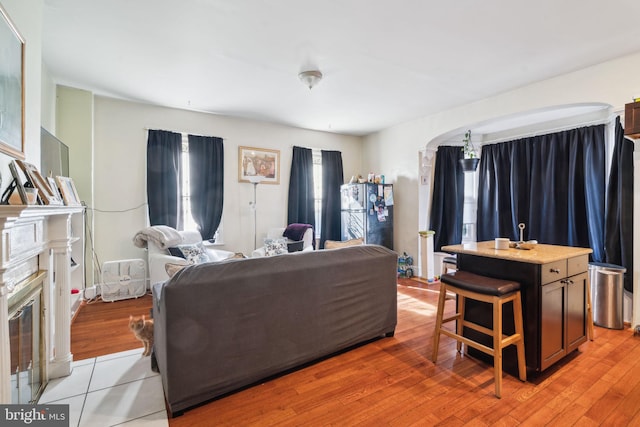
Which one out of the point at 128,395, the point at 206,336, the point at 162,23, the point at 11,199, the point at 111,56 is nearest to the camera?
the point at 11,199

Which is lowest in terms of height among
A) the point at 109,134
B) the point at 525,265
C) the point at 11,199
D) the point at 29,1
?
the point at 525,265

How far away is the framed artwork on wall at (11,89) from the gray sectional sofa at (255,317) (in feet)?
3.68

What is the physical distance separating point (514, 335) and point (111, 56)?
415 centimetres

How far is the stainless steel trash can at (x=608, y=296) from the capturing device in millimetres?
2912

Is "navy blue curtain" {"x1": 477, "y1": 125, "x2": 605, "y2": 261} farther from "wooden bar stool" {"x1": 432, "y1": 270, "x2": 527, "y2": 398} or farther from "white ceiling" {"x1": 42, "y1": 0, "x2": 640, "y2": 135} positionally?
"wooden bar stool" {"x1": 432, "y1": 270, "x2": 527, "y2": 398}

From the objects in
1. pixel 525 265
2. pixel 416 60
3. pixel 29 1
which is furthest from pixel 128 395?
pixel 416 60

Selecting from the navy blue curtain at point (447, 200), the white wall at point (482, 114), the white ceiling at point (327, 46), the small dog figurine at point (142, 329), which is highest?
the white ceiling at point (327, 46)

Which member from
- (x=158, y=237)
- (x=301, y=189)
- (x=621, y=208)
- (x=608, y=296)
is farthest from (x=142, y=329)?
(x=621, y=208)

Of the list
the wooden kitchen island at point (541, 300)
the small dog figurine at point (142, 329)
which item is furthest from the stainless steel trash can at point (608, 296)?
the small dog figurine at point (142, 329)

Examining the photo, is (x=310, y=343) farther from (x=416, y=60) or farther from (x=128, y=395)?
(x=416, y=60)

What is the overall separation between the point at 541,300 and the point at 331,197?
4.01m

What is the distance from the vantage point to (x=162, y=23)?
2293 millimetres

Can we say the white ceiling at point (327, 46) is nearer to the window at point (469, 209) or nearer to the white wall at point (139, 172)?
the white wall at point (139, 172)

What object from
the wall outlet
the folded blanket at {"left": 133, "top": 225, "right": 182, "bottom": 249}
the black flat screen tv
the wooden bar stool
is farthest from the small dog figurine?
the wooden bar stool
